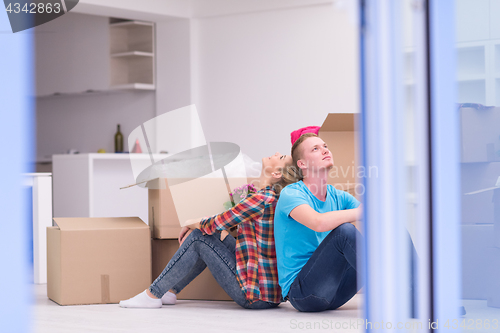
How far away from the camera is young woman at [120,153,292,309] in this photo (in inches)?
86.0

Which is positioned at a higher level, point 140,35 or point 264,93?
point 140,35

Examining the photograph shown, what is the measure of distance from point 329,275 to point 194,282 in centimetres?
79

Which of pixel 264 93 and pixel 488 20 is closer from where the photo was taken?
pixel 488 20

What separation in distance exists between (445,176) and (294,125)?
4.14 metres

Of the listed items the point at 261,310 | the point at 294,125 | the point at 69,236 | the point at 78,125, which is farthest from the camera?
the point at 78,125

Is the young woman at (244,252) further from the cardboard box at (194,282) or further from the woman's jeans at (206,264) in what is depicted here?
the cardboard box at (194,282)

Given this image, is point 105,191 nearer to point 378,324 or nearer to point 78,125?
point 78,125

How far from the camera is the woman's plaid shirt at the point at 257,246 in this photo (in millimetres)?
2181

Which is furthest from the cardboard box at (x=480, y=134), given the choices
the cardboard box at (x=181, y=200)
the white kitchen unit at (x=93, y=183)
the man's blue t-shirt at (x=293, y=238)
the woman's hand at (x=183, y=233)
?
the white kitchen unit at (x=93, y=183)

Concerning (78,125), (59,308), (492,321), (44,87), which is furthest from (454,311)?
(44,87)

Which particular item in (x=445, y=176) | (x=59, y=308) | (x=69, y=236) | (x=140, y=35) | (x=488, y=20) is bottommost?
(x=59, y=308)

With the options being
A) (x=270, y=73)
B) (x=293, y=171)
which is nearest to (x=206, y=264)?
(x=293, y=171)

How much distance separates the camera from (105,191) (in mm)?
4535

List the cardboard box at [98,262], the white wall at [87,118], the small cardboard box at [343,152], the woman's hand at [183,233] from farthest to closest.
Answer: the white wall at [87,118]
the small cardboard box at [343,152]
the cardboard box at [98,262]
the woman's hand at [183,233]
